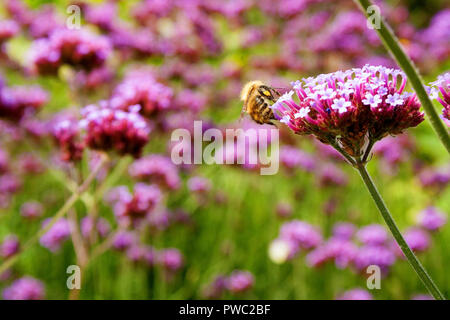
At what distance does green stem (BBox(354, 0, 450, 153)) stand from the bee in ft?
3.03

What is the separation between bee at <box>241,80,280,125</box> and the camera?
1724mm

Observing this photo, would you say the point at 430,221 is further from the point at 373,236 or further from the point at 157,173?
the point at 157,173

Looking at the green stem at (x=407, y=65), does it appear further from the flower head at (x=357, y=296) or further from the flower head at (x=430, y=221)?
the flower head at (x=430, y=221)

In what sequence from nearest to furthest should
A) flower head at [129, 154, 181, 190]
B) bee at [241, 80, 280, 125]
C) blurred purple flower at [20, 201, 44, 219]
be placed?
bee at [241, 80, 280, 125] < flower head at [129, 154, 181, 190] < blurred purple flower at [20, 201, 44, 219]

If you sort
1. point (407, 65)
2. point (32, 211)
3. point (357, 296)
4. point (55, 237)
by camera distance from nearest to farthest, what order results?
1. point (407, 65)
2. point (357, 296)
3. point (55, 237)
4. point (32, 211)

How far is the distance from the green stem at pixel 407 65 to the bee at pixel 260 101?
0.92 m

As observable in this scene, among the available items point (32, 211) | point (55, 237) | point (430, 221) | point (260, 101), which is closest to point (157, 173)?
point (55, 237)

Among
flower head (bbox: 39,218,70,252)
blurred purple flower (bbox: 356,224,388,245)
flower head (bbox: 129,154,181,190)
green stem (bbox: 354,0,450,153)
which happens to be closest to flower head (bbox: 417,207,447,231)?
blurred purple flower (bbox: 356,224,388,245)

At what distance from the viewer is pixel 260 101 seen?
1.74 m

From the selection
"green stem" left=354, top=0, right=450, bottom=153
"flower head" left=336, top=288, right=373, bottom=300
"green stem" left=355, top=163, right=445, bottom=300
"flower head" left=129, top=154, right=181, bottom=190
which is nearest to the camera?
"green stem" left=354, top=0, right=450, bottom=153

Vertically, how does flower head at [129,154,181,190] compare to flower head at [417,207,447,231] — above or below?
above

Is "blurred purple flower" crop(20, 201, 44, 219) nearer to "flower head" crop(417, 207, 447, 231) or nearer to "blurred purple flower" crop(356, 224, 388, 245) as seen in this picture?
"blurred purple flower" crop(356, 224, 388, 245)

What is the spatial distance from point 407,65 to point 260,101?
1.00 meters
